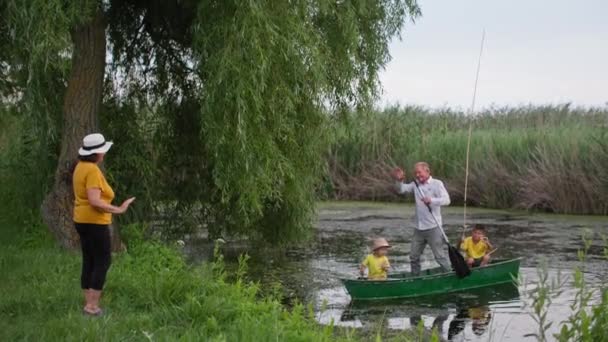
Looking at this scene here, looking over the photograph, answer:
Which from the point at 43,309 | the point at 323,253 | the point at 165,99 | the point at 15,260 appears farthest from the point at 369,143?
the point at 43,309

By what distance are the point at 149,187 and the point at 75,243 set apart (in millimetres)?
1945

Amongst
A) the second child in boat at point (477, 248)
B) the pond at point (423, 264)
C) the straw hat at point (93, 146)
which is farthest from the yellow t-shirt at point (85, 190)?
the second child in boat at point (477, 248)

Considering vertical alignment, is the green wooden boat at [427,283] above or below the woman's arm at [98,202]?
below

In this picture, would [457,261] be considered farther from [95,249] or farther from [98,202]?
[98,202]

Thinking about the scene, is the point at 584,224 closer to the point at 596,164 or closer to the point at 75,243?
the point at 596,164

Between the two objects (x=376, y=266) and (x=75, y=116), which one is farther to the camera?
(x=376, y=266)

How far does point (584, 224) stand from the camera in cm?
1917

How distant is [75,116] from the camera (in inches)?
428

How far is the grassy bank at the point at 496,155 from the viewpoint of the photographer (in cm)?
2138

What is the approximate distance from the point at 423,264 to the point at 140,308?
27.6 feet

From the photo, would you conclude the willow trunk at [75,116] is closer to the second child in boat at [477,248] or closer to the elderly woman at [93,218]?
the elderly woman at [93,218]

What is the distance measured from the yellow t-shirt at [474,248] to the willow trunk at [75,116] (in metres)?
5.15

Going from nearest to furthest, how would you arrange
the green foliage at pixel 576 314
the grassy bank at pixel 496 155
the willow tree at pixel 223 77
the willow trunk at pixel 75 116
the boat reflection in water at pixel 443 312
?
the green foliage at pixel 576 314
the willow tree at pixel 223 77
the boat reflection in water at pixel 443 312
the willow trunk at pixel 75 116
the grassy bank at pixel 496 155

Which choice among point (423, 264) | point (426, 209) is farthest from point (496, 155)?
point (426, 209)
